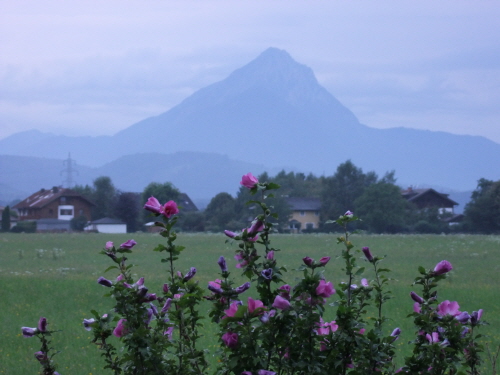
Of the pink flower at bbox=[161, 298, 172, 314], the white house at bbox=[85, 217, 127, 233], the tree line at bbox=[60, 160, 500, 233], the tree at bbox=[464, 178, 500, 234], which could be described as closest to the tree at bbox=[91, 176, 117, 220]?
the tree line at bbox=[60, 160, 500, 233]

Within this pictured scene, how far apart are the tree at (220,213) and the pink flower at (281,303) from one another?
82.3 meters

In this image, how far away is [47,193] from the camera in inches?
4641

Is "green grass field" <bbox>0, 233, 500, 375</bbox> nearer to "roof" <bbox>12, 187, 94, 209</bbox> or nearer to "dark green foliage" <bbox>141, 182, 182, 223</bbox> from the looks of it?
"dark green foliage" <bbox>141, 182, 182, 223</bbox>

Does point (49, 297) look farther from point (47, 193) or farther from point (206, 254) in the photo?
Answer: point (47, 193)

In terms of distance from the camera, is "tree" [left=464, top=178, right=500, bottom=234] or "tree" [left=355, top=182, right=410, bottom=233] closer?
"tree" [left=464, top=178, right=500, bottom=234]

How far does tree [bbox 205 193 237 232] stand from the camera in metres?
89.1

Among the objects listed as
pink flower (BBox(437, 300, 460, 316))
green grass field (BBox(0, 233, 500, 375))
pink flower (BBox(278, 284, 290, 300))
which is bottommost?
green grass field (BBox(0, 233, 500, 375))

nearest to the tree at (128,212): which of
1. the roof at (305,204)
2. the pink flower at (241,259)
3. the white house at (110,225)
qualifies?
the white house at (110,225)

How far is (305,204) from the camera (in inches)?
4131

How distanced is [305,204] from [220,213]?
19635 mm

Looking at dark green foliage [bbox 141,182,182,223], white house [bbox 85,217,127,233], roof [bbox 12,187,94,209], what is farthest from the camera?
roof [bbox 12,187,94,209]

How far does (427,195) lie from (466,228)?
870 inches

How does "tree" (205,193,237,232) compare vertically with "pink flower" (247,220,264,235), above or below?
above

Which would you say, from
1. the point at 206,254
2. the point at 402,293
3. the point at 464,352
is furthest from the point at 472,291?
the point at 206,254
